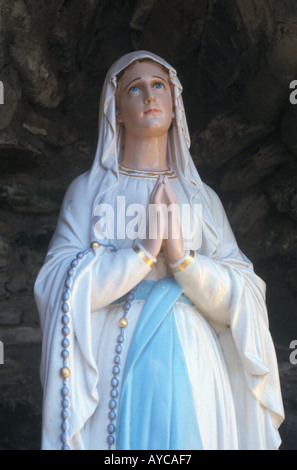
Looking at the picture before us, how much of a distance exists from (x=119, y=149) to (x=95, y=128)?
881mm

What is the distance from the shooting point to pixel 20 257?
14.3 ft

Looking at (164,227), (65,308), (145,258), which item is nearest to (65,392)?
(65,308)

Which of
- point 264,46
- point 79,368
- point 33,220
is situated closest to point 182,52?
point 264,46

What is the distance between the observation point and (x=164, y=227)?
3182 millimetres

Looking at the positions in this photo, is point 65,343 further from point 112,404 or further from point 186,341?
point 186,341

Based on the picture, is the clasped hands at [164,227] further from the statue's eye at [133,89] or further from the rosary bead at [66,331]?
the statue's eye at [133,89]

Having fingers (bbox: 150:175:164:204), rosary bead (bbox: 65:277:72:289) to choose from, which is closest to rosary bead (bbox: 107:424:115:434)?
rosary bead (bbox: 65:277:72:289)

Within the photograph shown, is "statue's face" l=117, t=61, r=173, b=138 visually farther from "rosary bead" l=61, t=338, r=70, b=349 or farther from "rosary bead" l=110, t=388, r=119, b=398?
"rosary bead" l=110, t=388, r=119, b=398

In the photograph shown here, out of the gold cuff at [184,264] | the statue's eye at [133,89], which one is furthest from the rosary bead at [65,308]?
the statue's eye at [133,89]

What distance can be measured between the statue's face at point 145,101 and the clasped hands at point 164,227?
409mm

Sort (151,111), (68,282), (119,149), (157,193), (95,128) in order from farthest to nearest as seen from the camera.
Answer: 1. (95,128)
2. (119,149)
3. (151,111)
4. (157,193)
5. (68,282)
